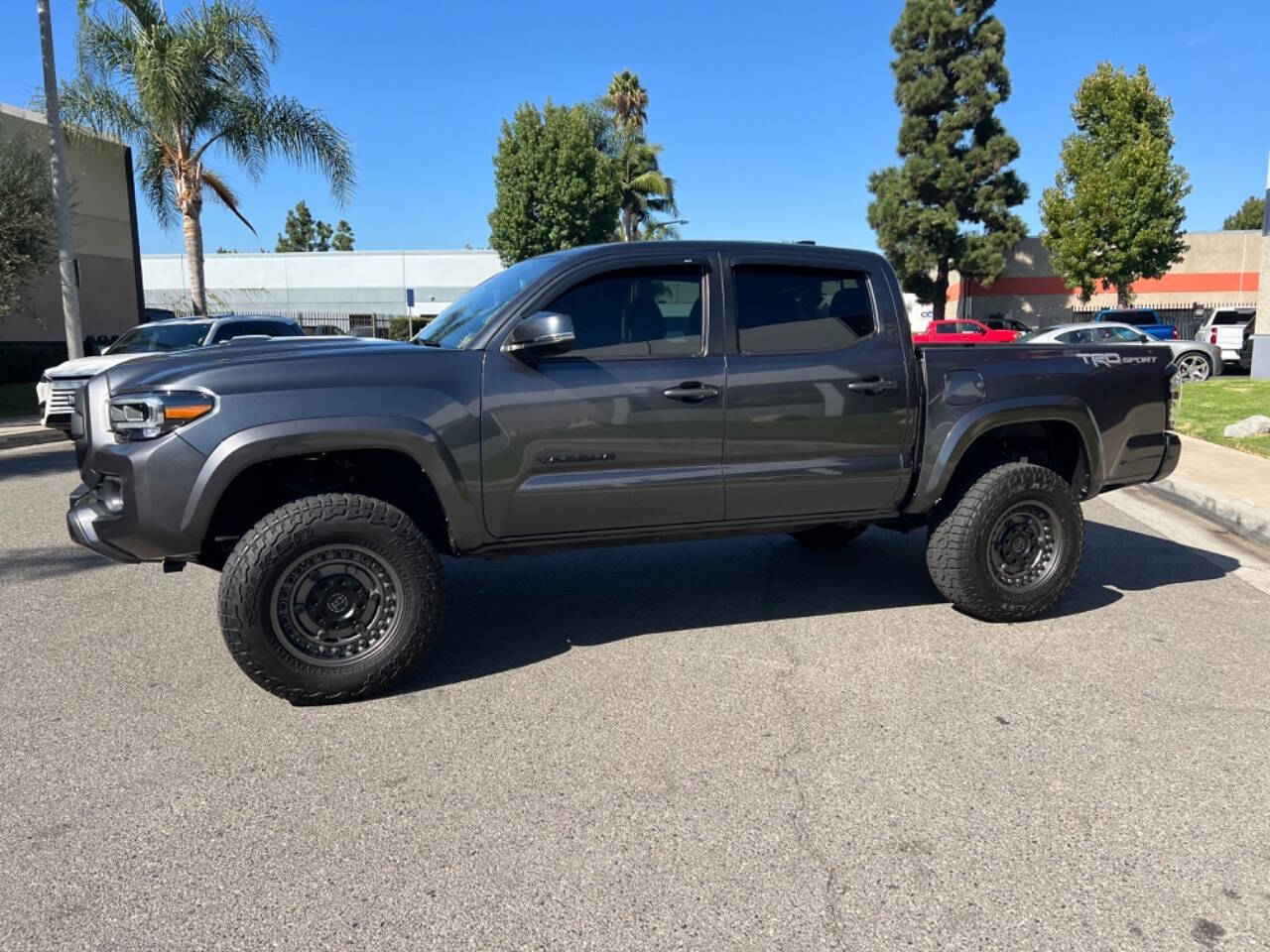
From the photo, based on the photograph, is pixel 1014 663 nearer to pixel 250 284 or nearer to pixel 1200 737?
pixel 1200 737

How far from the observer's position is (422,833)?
296 cm

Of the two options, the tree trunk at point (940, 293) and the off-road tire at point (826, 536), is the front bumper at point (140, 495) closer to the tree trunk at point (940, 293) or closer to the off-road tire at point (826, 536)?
the off-road tire at point (826, 536)

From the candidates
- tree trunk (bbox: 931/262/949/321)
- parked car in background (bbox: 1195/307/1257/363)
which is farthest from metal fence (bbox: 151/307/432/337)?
parked car in background (bbox: 1195/307/1257/363)

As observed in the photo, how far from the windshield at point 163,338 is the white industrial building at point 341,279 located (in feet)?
108

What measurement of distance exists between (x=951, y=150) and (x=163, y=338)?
3566 centimetres

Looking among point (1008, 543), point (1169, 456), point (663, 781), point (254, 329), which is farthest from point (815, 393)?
point (254, 329)

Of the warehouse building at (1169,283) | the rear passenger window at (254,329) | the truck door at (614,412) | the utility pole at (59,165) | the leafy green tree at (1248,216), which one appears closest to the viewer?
the truck door at (614,412)

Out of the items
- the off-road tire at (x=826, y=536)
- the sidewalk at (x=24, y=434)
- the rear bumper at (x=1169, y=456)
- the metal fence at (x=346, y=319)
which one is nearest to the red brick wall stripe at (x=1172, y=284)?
the metal fence at (x=346, y=319)

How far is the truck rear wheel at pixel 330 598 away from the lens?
3783 millimetres

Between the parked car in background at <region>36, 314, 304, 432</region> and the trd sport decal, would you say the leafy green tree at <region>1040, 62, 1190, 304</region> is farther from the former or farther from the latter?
the trd sport decal

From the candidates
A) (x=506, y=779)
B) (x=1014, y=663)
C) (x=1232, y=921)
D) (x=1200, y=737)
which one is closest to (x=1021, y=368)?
(x=1014, y=663)

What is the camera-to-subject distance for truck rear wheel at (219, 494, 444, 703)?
12.4 ft

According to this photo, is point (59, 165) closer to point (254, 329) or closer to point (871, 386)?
point (254, 329)

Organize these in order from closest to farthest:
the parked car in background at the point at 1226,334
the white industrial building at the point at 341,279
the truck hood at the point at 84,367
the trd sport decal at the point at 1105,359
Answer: the trd sport decal at the point at 1105,359, the truck hood at the point at 84,367, the parked car in background at the point at 1226,334, the white industrial building at the point at 341,279
